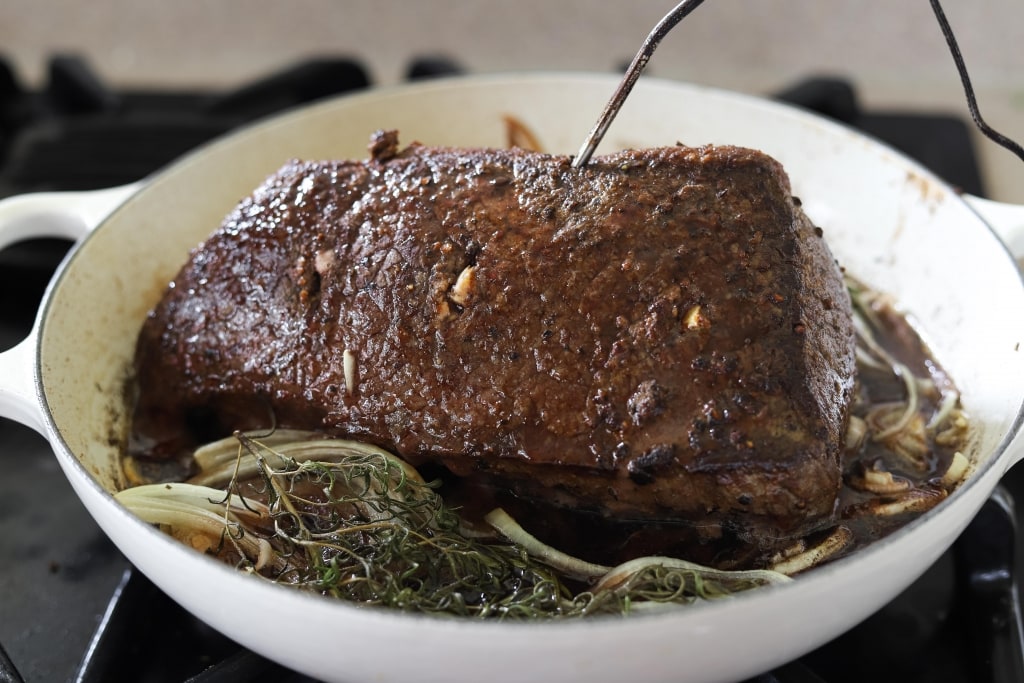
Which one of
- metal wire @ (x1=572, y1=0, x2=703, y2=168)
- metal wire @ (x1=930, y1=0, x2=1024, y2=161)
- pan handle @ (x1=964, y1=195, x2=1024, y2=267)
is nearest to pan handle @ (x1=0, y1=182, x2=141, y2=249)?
metal wire @ (x1=572, y1=0, x2=703, y2=168)

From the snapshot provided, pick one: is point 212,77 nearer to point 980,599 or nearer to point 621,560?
point 621,560

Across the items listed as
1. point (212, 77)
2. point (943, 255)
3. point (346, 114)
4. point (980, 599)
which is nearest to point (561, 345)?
point (980, 599)

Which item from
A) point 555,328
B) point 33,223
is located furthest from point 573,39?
point 555,328

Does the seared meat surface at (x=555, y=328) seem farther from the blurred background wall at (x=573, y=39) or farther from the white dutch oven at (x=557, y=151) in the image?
the blurred background wall at (x=573, y=39)

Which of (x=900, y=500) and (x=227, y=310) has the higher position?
(x=227, y=310)

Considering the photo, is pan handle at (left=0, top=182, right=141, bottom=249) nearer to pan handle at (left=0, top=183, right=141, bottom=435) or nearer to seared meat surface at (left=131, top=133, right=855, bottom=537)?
pan handle at (left=0, top=183, right=141, bottom=435)

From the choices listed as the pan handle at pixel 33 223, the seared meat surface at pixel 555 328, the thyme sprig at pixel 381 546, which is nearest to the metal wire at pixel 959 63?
the seared meat surface at pixel 555 328
